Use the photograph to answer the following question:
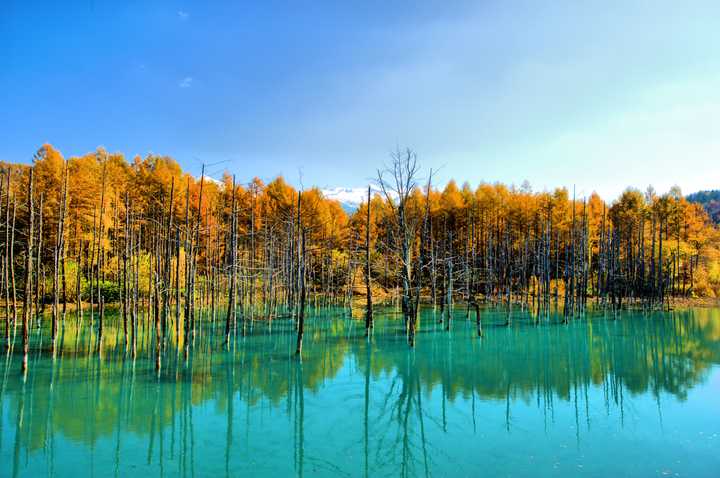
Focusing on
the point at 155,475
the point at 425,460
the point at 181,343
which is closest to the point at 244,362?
the point at 181,343

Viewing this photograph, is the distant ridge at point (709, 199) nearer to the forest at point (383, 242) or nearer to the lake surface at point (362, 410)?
the forest at point (383, 242)

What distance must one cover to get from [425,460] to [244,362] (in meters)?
10.9

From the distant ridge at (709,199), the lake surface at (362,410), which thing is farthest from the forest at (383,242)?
the distant ridge at (709,199)

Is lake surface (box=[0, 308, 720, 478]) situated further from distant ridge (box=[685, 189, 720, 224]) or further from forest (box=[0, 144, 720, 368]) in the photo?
distant ridge (box=[685, 189, 720, 224])

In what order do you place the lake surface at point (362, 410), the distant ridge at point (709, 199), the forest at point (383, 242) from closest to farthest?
the lake surface at point (362, 410), the forest at point (383, 242), the distant ridge at point (709, 199)

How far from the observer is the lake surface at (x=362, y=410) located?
9.37 metres

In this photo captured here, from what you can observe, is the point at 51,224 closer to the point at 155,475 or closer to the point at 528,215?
the point at 155,475

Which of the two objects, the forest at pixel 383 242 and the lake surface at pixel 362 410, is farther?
the forest at pixel 383 242

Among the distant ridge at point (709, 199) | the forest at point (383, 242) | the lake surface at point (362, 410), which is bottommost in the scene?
the lake surface at point (362, 410)

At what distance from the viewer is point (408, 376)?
17.0 meters

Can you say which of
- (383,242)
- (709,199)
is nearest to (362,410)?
(383,242)

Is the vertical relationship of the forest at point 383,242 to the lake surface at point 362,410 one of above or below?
above

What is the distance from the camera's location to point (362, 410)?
13.3 m

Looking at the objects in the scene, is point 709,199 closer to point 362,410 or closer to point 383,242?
point 383,242
